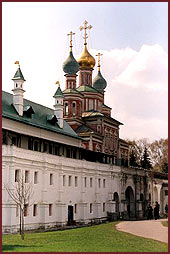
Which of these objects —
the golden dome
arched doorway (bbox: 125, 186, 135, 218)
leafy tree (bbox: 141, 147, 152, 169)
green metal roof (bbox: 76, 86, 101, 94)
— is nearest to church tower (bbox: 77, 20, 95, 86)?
the golden dome

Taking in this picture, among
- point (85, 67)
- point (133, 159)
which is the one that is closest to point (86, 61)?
point (85, 67)

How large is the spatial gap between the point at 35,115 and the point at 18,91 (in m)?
4.26

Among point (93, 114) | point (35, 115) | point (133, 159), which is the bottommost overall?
point (133, 159)

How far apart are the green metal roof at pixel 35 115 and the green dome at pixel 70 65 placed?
1081cm

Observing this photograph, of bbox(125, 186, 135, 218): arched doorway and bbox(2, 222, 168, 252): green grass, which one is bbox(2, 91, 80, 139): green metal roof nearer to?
bbox(125, 186, 135, 218): arched doorway

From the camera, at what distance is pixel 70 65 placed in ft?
182

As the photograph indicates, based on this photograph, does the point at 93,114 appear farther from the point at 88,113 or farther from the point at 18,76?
the point at 18,76

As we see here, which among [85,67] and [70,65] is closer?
[70,65]

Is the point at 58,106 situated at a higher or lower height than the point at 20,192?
higher

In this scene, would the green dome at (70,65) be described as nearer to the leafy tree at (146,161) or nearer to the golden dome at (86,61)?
the golden dome at (86,61)

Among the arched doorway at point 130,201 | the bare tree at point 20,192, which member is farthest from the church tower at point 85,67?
the bare tree at point 20,192

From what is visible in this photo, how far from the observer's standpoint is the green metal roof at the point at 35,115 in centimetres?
3506

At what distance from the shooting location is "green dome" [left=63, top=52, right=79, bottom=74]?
5547 centimetres

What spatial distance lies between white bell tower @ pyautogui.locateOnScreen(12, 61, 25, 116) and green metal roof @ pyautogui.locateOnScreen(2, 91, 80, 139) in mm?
386
